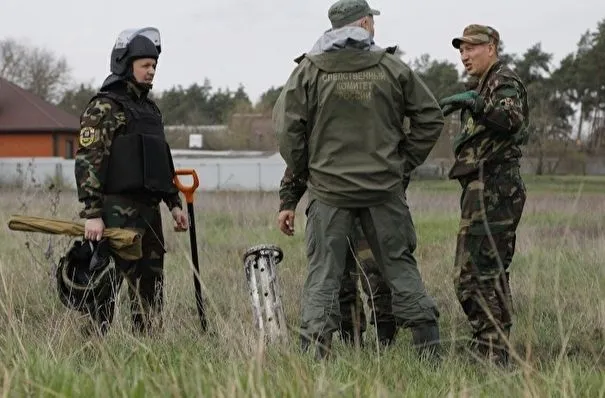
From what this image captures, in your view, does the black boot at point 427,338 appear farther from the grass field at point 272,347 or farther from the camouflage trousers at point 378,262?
the grass field at point 272,347

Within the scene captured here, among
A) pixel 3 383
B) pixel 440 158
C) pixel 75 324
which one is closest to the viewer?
pixel 3 383

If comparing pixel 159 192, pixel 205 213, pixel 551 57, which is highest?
pixel 551 57

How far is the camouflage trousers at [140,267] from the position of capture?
4820mm

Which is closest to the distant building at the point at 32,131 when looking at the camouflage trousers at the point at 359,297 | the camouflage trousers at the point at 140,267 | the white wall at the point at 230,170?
the white wall at the point at 230,170

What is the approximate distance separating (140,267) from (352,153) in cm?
155

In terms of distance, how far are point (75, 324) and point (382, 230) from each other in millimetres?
1727

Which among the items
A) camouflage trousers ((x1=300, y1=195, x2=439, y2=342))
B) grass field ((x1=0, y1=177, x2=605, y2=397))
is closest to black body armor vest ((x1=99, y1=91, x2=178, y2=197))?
grass field ((x1=0, y1=177, x2=605, y2=397))

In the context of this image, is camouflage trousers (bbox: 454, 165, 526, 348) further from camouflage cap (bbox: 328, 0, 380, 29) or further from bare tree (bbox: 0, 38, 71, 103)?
bare tree (bbox: 0, 38, 71, 103)

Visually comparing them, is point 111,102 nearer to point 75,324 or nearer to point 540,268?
point 75,324

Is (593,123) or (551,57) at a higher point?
(551,57)

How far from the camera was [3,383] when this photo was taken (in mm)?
2865

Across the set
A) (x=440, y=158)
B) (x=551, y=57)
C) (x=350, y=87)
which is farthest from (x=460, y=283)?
(x=551, y=57)

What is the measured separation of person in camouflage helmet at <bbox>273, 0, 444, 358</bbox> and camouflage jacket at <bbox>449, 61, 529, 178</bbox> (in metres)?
0.34

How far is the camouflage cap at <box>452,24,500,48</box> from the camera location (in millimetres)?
4836
